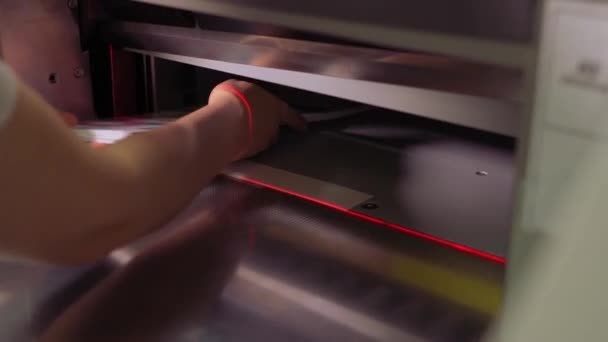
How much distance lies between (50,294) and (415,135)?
1.79ft

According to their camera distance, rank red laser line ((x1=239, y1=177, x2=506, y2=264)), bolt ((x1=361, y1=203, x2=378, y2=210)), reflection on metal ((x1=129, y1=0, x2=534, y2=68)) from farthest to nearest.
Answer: bolt ((x1=361, y1=203, x2=378, y2=210)) < red laser line ((x1=239, y1=177, x2=506, y2=264)) < reflection on metal ((x1=129, y1=0, x2=534, y2=68))

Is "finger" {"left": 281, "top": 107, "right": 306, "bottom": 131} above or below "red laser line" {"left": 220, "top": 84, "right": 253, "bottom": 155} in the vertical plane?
below

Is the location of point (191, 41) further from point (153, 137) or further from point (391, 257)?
point (391, 257)

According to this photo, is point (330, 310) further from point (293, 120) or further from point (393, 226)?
point (293, 120)

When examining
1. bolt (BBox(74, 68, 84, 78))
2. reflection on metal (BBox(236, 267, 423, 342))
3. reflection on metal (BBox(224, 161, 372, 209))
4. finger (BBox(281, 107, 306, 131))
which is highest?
bolt (BBox(74, 68, 84, 78))

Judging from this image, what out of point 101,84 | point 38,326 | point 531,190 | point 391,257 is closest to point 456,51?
point 531,190

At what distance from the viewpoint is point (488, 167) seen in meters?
0.91

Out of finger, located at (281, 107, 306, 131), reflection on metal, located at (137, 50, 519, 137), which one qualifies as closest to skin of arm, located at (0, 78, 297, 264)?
reflection on metal, located at (137, 50, 519, 137)

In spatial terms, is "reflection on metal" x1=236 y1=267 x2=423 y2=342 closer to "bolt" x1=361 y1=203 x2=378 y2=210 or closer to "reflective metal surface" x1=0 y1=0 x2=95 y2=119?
"bolt" x1=361 y1=203 x2=378 y2=210

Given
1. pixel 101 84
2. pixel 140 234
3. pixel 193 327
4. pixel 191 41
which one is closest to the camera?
pixel 193 327

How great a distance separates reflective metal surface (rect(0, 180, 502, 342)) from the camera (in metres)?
0.61

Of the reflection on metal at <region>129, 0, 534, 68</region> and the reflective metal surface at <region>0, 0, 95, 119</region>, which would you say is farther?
the reflective metal surface at <region>0, 0, 95, 119</region>

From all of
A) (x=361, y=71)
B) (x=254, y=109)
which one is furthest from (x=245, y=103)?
(x=361, y=71)

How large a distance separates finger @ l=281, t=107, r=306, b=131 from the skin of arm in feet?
0.68
